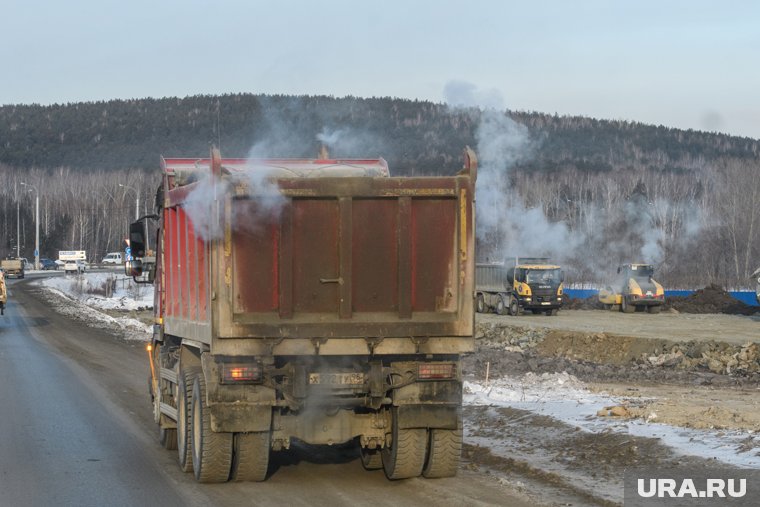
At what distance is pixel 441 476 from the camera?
10.3 metres

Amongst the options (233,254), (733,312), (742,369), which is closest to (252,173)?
(233,254)

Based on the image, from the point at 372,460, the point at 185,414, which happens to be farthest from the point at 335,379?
the point at 185,414

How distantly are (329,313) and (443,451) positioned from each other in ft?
6.03

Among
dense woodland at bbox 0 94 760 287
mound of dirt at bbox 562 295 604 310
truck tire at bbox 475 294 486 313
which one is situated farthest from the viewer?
mound of dirt at bbox 562 295 604 310

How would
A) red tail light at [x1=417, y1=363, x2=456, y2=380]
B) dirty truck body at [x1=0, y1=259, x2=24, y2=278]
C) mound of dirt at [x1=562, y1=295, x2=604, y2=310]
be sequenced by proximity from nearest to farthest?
red tail light at [x1=417, y1=363, x2=456, y2=380] < mound of dirt at [x1=562, y1=295, x2=604, y2=310] < dirty truck body at [x1=0, y1=259, x2=24, y2=278]

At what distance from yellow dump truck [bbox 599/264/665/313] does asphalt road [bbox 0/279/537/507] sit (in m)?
32.8

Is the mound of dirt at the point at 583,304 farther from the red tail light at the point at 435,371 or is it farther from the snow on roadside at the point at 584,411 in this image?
the red tail light at the point at 435,371

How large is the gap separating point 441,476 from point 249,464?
75.3 inches

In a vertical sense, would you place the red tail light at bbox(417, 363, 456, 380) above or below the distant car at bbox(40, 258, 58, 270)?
above

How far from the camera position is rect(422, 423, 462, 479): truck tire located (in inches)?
400

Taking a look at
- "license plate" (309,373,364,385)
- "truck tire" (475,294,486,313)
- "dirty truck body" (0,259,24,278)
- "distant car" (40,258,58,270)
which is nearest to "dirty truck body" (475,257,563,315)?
"truck tire" (475,294,486,313)

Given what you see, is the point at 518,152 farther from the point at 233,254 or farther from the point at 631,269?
the point at 233,254

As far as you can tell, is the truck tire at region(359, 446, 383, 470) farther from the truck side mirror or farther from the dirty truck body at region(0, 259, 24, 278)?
the dirty truck body at region(0, 259, 24, 278)

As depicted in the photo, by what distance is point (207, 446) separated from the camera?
981 cm
